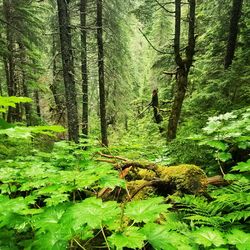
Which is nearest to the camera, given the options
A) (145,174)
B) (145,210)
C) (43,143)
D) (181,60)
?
(145,210)

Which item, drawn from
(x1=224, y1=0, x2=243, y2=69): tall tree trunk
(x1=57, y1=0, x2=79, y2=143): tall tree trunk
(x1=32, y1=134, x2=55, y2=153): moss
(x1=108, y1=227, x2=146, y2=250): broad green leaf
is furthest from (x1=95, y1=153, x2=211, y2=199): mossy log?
(x1=32, y1=134, x2=55, y2=153): moss

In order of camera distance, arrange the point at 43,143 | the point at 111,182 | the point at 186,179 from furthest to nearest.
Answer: the point at 43,143 < the point at 186,179 < the point at 111,182

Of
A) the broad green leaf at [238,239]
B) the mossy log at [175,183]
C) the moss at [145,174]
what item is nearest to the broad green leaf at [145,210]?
the broad green leaf at [238,239]

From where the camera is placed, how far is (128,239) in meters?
1.58

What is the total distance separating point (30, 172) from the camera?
280 centimetres

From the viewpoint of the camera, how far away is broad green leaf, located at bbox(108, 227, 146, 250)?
1.51m

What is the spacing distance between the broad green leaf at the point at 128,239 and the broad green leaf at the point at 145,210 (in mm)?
84

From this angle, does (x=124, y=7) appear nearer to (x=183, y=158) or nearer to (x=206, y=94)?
(x=206, y=94)

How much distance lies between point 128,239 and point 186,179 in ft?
5.10

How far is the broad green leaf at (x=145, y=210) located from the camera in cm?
172

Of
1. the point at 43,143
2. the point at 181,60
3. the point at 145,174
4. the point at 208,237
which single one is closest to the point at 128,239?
the point at 208,237

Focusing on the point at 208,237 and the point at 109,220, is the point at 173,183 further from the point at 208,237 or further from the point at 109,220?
the point at 109,220

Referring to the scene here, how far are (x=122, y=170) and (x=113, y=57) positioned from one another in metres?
12.1

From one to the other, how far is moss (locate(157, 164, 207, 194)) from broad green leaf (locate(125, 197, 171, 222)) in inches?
44.0
